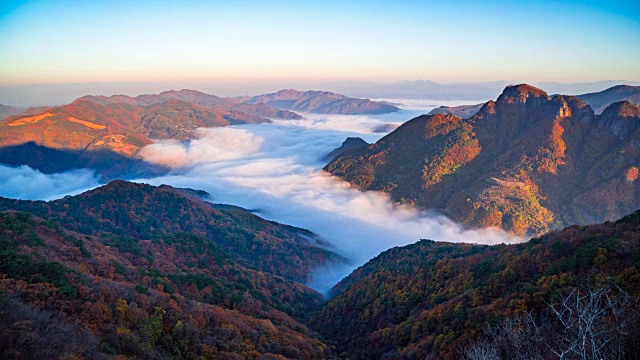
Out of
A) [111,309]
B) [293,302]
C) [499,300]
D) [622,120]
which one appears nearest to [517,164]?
[622,120]

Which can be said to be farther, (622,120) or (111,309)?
(622,120)

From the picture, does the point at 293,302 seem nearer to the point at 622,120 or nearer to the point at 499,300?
the point at 499,300

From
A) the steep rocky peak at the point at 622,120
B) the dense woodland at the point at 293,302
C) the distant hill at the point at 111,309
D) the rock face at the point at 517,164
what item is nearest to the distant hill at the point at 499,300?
the dense woodland at the point at 293,302

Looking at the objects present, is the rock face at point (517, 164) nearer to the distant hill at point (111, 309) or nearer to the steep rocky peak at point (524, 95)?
the steep rocky peak at point (524, 95)

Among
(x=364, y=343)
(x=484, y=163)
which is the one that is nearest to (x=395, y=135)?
(x=484, y=163)

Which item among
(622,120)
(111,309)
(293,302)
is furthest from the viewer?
(622,120)
